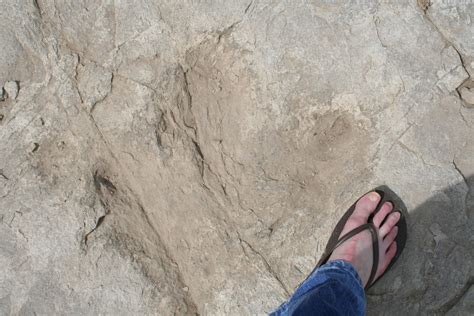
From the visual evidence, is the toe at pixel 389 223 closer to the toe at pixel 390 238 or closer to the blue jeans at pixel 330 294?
the toe at pixel 390 238

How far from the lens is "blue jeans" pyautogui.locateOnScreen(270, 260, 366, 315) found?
205cm

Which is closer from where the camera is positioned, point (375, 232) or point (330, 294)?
point (330, 294)

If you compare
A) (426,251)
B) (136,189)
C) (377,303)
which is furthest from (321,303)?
(136,189)

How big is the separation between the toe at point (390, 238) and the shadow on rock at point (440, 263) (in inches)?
3.9

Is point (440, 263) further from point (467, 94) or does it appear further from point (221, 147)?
point (221, 147)

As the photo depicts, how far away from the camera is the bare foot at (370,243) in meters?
2.36

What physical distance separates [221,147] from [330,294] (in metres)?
0.88

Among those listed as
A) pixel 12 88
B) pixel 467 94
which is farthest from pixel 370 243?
pixel 12 88

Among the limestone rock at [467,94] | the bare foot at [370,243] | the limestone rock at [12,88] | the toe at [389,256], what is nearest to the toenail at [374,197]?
the bare foot at [370,243]

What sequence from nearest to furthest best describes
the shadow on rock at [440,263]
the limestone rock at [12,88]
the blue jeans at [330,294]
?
the blue jeans at [330,294] < the shadow on rock at [440,263] < the limestone rock at [12,88]

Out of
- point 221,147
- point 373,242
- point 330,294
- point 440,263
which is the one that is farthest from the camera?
point 221,147

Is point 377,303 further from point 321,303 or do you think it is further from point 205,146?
point 205,146

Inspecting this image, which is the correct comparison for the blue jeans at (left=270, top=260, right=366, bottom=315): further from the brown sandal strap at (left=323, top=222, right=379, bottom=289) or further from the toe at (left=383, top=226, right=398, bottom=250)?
the toe at (left=383, top=226, right=398, bottom=250)

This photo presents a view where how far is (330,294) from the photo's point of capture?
83.6 inches
